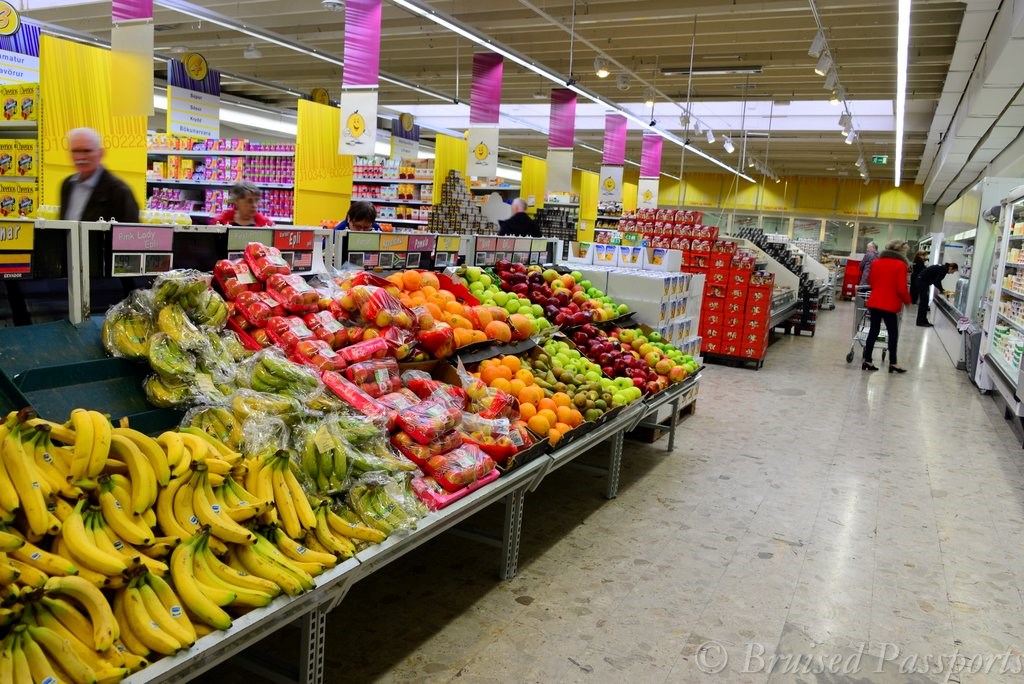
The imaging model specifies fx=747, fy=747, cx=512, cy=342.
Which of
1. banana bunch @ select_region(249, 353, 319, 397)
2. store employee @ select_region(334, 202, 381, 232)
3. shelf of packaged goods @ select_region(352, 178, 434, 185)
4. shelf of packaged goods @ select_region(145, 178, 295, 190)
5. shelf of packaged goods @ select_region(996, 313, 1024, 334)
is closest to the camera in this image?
banana bunch @ select_region(249, 353, 319, 397)

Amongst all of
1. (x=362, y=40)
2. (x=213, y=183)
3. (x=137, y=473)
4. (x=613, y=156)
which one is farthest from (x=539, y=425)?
(x=613, y=156)

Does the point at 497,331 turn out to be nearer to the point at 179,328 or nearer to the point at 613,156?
the point at 179,328

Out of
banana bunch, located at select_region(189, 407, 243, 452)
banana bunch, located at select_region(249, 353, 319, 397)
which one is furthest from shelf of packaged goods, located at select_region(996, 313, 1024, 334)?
banana bunch, located at select_region(189, 407, 243, 452)

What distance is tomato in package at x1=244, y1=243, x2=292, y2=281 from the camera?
3283 mm

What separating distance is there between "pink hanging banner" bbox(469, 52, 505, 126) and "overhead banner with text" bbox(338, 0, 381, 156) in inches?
90.0

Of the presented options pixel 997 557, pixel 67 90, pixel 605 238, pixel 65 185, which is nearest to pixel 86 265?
pixel 65 185

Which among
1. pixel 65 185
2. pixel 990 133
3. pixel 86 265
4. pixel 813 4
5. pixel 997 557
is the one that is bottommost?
pixel 997 557

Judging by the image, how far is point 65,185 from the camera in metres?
4.64

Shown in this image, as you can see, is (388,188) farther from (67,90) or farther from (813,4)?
(813,4)

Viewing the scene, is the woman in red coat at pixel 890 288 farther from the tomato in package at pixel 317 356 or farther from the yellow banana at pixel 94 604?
the yellow banana at pixel 94 604

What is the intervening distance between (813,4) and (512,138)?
608 inches

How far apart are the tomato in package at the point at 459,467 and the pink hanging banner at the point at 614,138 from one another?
39.0 feet

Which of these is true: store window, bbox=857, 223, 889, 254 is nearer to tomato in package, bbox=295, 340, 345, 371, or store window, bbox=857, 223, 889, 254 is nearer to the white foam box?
the white foam box

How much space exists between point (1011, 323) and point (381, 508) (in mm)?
8200
